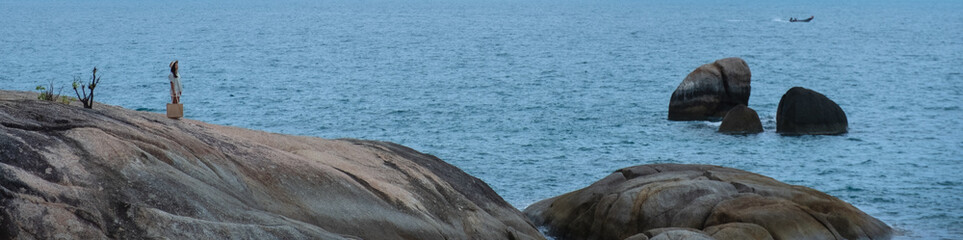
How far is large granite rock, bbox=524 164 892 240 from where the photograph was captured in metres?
20.7

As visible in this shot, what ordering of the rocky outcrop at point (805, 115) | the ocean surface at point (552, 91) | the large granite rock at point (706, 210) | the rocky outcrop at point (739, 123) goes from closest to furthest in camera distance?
1. the large granite rock at point (706, 210)
2. the ocean surface at point (552, 91)
3. the rocky outcrop at point (805, 115)
4. the rocky outcrop at point (739, 123)

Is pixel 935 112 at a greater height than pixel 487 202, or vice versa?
pixel 487 202

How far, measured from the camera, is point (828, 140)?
43.7 metres

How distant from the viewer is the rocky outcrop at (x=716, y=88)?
153 ft

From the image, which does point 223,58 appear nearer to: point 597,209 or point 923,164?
point 923,164

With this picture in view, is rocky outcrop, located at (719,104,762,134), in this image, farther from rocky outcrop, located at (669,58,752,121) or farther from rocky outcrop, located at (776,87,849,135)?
rocky outcrop, located at (669,58,752,121)

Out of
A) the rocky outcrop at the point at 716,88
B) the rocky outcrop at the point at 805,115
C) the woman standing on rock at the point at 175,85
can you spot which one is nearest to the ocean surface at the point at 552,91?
the rocky outcrop at the point at 805,115

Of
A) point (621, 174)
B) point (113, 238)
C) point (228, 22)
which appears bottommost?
point (228, 22)

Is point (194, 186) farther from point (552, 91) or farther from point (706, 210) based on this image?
point (552, 91)

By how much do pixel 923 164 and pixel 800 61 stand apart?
55574 millimetres

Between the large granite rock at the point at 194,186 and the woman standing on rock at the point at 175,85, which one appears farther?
the woman standing on rock at the point at 175,85

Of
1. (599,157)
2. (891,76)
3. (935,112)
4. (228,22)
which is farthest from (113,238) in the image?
(228,22)

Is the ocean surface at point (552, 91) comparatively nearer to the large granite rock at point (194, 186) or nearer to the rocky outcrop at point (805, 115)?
the rocky outcrop at point (805, 115)

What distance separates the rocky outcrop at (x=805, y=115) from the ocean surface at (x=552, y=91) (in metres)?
0.70
